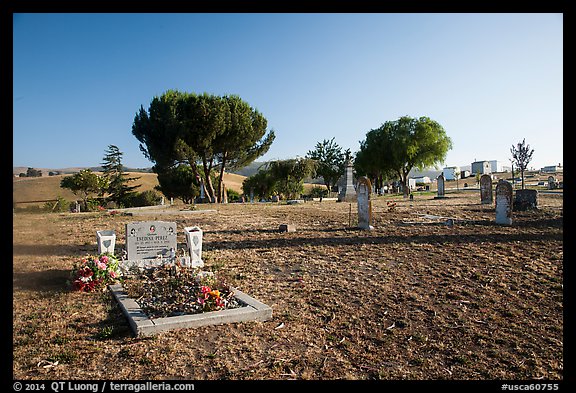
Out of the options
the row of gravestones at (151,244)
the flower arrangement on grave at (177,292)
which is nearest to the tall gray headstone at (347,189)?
the row of gravestones at (151,244)

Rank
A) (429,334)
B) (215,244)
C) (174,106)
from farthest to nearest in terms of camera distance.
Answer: (174,106), (215,244), (429,334)

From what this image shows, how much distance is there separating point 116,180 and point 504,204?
42094mm

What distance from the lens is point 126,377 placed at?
10.8 ft

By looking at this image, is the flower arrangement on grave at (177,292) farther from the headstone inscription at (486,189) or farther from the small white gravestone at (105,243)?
the headstone inscription at (486,189)

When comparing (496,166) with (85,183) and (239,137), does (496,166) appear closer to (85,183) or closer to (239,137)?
(239,137)

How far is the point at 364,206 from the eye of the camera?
11.8m

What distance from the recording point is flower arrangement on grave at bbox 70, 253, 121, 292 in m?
5.83

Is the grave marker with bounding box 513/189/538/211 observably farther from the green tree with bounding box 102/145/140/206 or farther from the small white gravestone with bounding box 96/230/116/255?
the green tree with bounding box 102/145/140/206

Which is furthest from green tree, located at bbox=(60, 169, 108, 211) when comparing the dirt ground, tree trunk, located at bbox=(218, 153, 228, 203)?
the dirt ground

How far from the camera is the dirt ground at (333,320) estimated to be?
3.46 metres

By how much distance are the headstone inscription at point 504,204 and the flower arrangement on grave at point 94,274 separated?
10615mm
